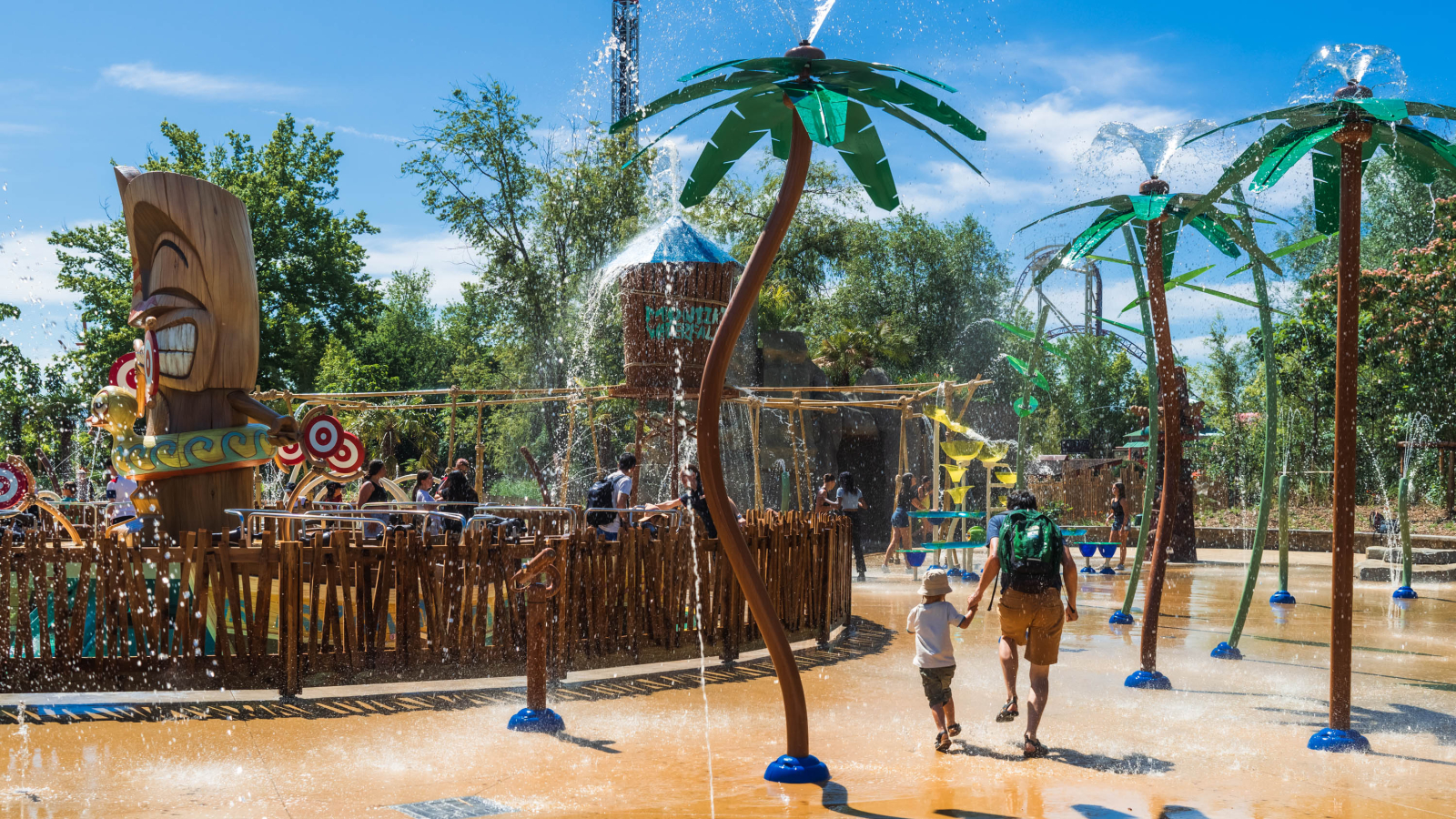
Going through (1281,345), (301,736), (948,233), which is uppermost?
(948,233)

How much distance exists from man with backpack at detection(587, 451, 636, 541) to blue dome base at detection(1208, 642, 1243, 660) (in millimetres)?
5365

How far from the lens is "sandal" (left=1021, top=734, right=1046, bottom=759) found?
6.15 metres

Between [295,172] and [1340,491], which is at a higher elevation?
[295,172]

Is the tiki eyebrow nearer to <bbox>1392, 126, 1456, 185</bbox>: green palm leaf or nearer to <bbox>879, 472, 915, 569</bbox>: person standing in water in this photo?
<bbox>1392, 126, 1456, 185</bbox>: green palm leaf

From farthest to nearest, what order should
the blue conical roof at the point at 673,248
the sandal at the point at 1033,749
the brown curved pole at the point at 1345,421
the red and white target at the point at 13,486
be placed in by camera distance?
the red and white target at the point at 13,486 < the blue conical roof at the point at 673,248 < the brown curved pole at the point at 1345,421 < the sandal at the point at 1033,749

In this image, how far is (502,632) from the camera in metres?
7.97

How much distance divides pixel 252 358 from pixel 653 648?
14.2ft

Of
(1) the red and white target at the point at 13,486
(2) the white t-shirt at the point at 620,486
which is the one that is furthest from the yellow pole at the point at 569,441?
(1) the red and white target at the point at 13,486

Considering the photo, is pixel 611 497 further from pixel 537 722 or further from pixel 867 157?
pixel 867 157

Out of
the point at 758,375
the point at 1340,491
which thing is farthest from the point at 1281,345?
the point at 1340,491

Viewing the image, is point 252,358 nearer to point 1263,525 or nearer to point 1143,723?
point 1143,723

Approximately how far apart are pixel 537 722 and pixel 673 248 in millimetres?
6682

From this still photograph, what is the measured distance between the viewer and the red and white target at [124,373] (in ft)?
33.3

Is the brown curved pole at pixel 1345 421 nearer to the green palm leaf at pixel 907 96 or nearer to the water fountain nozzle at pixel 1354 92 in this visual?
the water fountain nozzle at pixel 1354 92
